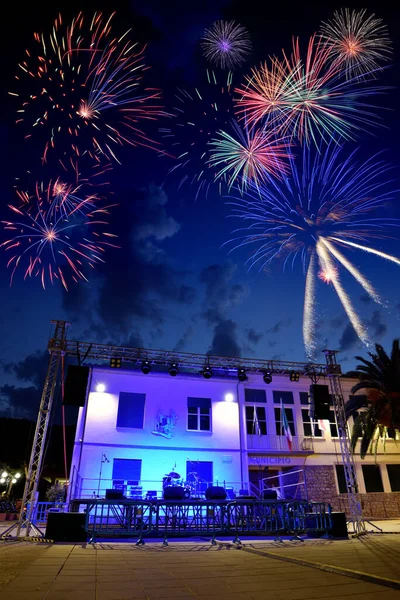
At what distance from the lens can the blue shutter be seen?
21661mm

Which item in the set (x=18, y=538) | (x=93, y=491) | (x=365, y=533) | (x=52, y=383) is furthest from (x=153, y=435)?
(x=365, y=533)

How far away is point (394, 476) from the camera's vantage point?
22.8 m

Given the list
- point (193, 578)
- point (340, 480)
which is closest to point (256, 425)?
point (340, 480)

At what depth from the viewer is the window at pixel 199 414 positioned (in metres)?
21.3

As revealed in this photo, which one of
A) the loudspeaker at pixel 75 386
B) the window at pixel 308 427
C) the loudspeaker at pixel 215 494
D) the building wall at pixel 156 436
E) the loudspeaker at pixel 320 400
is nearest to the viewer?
the loudspeaker at pixel 215 494

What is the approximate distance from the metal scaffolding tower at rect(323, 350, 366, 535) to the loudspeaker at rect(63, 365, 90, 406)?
34.5 feet

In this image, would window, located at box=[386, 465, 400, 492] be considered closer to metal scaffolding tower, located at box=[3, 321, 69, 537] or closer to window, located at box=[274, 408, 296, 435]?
window, located at box=[274, 408, 296, 435]

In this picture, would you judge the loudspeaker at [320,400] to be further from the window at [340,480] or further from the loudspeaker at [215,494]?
the window at [340,480]

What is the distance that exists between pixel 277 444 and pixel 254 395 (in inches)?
115

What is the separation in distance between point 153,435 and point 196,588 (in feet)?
53.9

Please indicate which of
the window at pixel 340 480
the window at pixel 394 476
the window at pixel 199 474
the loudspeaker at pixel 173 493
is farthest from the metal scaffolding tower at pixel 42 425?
the window at pixel 394 476

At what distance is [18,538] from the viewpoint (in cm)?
1177

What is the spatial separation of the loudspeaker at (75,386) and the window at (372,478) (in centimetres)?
1692

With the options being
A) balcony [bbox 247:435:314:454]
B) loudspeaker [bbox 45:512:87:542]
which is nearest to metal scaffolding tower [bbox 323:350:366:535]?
balcony [bbox 247:435:314:454]
